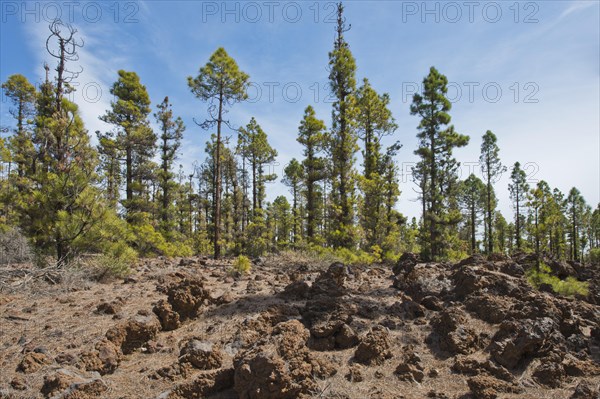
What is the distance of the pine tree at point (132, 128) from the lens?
20125 millimetres

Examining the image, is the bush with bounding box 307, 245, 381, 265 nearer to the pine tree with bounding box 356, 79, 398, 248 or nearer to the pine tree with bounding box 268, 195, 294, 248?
the pine tree with bounding box 356, 79, 398, 248

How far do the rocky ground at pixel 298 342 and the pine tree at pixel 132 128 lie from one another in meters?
12.8

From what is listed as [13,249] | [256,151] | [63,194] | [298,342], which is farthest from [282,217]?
[298,342]

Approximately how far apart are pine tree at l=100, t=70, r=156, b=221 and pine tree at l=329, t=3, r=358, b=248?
11676 millimetres

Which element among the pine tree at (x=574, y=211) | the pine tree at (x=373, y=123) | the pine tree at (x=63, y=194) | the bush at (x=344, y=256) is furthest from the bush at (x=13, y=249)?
the pine tree at (x=574, y=211)

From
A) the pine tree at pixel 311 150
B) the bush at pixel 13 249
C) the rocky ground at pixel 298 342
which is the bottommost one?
the rocky ground at pixel 298 342

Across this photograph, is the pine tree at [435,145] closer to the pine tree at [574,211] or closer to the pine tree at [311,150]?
the pine tree at [311,150]

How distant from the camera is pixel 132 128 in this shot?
20328mm

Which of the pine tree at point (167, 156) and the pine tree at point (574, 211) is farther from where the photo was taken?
the pine tree at point (574, 211)

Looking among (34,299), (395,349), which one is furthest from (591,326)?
(34,299)

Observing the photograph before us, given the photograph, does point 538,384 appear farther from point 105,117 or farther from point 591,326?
point 105,117

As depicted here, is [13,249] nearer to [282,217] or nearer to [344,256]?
[344,256]

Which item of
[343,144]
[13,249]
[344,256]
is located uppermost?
[343,144]

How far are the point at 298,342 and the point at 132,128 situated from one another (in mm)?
19308
